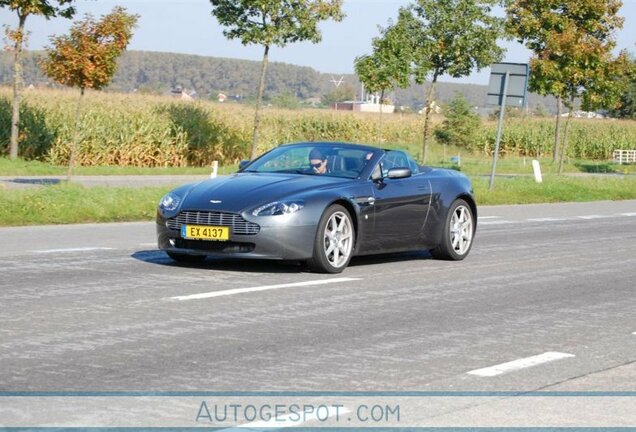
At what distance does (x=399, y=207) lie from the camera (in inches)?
540

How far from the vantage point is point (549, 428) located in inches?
243

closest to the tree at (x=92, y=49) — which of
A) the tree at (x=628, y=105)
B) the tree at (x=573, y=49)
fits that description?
the tree at (x=573, y=49)

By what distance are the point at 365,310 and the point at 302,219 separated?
7.66ft

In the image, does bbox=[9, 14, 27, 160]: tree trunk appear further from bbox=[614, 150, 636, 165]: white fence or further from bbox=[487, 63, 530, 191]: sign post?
bbox=[614, 150, 636, 165]: white fence

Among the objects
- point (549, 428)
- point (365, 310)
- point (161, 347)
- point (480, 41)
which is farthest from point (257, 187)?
point (480, 41)

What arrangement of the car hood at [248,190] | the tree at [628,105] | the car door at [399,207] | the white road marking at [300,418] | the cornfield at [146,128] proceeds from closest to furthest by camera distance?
the white road marking at [300,418] < the car hood at [248,190] < the car door at [399,207] < the cornfield at [146,128] < the tree at [628,105]

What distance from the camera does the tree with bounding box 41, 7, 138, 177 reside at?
90.1ft

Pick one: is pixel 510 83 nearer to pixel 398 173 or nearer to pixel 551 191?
pixel 551 191

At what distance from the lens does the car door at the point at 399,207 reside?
13.5 metres

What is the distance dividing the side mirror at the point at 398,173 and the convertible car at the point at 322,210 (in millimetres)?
13

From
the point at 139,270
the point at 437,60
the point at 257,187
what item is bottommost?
the point at 139,270

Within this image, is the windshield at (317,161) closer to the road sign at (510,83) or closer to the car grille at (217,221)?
the car grille at (217,221)

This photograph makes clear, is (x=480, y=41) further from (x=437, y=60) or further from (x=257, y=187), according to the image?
(x=257, y=187)

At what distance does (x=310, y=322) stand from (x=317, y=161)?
4472 mm
